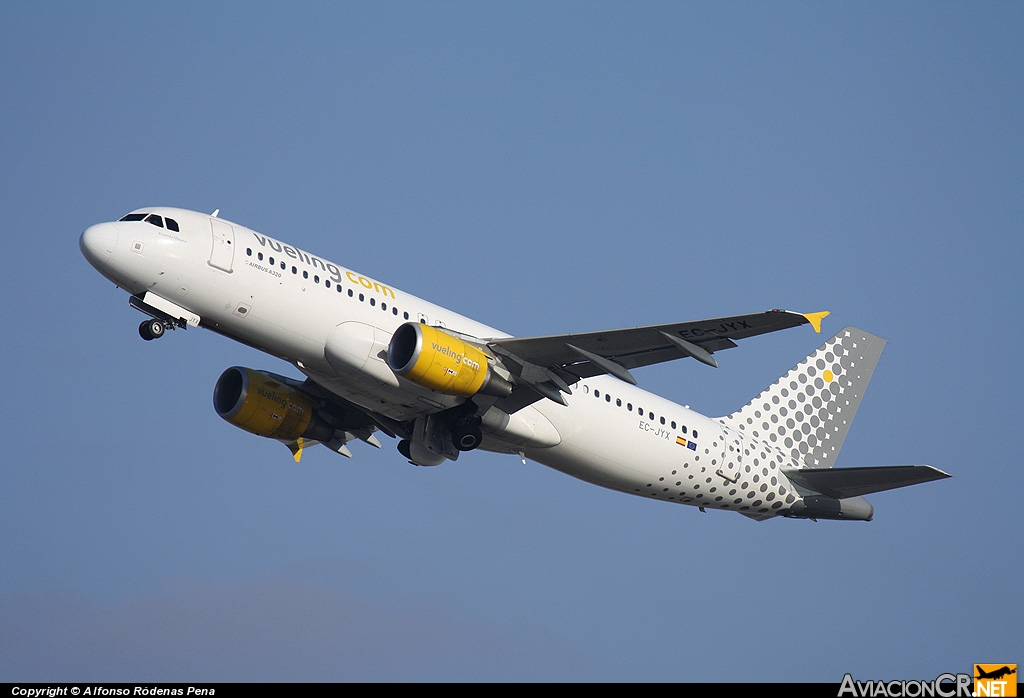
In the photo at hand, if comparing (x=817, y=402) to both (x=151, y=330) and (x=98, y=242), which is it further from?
(x=98, y=242)

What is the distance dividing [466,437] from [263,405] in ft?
23.6

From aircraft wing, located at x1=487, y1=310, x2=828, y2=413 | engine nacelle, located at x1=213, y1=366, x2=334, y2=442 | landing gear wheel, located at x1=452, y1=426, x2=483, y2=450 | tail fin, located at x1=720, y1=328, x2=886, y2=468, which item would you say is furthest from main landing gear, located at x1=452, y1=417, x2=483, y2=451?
tail fin, located at x1=720, y1=328, x2=886, y2=468

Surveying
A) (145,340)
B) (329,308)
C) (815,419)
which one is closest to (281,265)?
(329,308)

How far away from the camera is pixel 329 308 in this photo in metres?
30.8

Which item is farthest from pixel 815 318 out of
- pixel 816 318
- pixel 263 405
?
pixel 263 405

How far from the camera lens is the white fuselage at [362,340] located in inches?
1180

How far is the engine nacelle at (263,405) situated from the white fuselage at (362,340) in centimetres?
397

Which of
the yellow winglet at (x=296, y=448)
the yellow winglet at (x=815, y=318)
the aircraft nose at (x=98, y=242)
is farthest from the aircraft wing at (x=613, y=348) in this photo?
the aircraft nose at (x=98, y=242)

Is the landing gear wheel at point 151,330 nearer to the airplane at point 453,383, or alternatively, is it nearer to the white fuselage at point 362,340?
the airplane at point 453,383

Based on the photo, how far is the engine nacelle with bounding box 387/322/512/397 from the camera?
1192 inches

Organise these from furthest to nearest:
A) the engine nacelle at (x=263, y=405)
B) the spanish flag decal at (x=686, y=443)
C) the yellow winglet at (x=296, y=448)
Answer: the yellow winglet at (x=296, y=448)
the engine nacelle at (x=263, y=405)
the spanish flag decal at (x=686, y=443)

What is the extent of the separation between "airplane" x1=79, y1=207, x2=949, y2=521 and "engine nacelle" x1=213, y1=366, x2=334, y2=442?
45mm

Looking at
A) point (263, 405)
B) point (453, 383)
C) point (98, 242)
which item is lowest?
point (453, 383)

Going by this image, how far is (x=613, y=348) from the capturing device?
31141 mm
